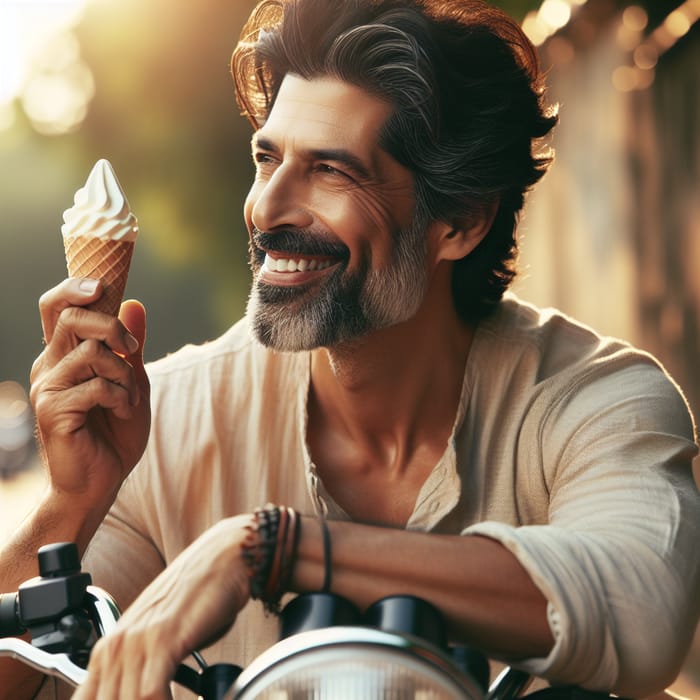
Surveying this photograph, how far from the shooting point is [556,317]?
297 centimetres

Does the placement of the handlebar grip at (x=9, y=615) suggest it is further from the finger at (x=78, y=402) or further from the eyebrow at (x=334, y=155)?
the eyebrow at (x=334, y=155)

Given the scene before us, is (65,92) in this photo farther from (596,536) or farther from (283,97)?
(596,536)

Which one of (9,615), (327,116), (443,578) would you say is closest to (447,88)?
(327,116)

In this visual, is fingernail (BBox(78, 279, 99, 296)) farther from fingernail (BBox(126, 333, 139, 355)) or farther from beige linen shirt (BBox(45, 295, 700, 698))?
beige linen shirt (BBox(45, 295, 700, 698))

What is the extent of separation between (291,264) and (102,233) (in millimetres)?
573

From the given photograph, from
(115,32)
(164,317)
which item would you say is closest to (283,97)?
(115,32)

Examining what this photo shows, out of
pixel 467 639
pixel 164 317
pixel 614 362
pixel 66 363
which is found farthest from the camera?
pixel 164 317

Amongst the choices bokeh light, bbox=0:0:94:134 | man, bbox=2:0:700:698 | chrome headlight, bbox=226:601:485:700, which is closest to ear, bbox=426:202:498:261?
man, bbox=2:0:700:698

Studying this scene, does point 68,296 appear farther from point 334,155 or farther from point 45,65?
point 45,65

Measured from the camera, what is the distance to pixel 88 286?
2.29 metres

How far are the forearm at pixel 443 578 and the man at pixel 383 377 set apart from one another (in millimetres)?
39

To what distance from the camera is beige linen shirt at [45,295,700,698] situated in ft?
Answer: 7.52

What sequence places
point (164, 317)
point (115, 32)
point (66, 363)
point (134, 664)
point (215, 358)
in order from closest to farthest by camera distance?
point (134, 664) < point (66, 363) < point (215, 358) < point (115, 32) < point (164, 317)

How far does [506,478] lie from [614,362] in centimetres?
34
